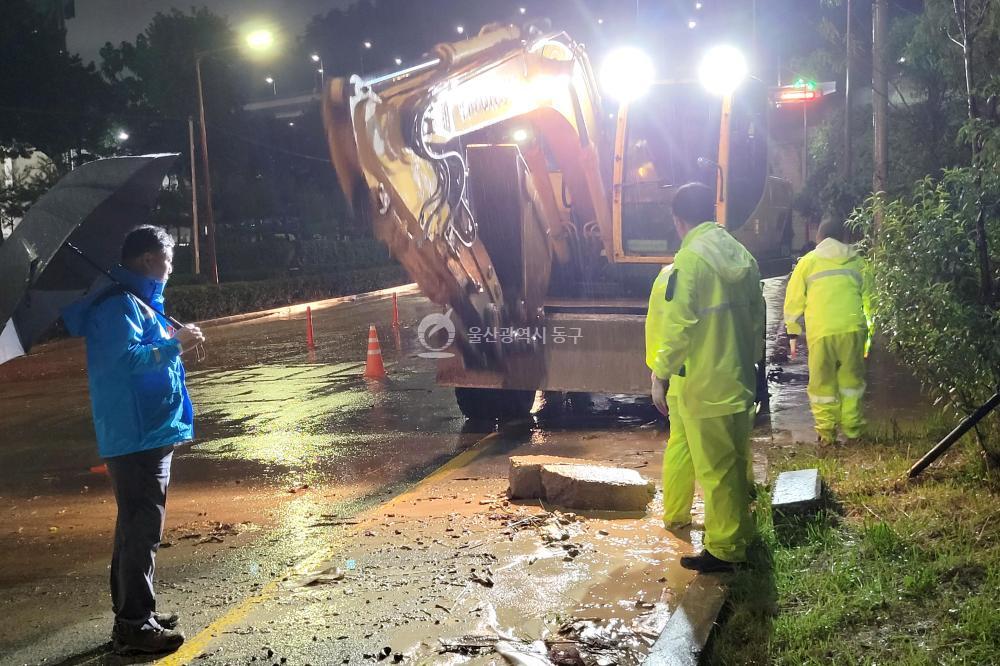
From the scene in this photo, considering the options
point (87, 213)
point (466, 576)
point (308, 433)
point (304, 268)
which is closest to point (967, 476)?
point (466, 576)

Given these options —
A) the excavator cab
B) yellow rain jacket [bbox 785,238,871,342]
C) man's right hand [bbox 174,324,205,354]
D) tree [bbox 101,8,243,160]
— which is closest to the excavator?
the excavator cab

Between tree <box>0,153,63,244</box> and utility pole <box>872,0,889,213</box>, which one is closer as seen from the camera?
utility pole <box>872,0,889,213</box>

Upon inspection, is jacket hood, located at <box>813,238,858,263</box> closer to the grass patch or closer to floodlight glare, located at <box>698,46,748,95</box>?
the grass patch

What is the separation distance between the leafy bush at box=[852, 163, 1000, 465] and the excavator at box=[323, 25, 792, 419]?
3.08 metres

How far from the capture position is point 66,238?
3805 millimetres

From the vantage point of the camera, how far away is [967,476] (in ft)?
18.2

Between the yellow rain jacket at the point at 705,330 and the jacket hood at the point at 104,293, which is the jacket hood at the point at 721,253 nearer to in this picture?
the yellow rain jacket at the point at 705,330

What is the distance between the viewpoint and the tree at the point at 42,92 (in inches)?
946

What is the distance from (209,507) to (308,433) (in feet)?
8.49

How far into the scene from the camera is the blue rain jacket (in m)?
4.09

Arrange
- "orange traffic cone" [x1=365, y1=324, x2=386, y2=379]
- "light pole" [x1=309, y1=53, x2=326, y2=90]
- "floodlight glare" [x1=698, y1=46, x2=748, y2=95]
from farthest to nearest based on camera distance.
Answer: "orange traffic cone" [x1=365, y1=324, x2=386, y2=379] < "floodlight glare" [x1=698, y1=46, x2=748, y2=95] < "light pole" [x1=309, y1=53, x2=326, y2=90]

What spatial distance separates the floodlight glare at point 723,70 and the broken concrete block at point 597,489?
5191 mm

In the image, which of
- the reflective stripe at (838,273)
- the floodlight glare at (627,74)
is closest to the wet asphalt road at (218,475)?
the reflective stripe at (838,273)

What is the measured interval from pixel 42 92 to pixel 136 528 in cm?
2414
